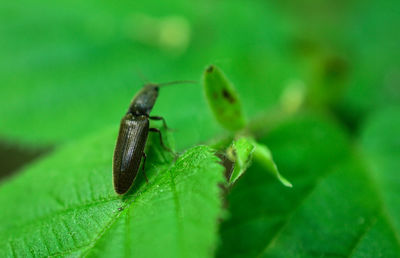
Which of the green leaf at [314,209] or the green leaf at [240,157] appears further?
A: the green leaf at [314,209]

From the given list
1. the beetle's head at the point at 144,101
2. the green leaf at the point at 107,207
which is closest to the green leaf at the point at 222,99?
the green leaf at the point at 107,207

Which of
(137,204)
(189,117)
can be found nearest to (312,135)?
(189,117)

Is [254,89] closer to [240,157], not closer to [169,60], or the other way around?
[169,60]

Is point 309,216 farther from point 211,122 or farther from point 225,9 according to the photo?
point 225,9

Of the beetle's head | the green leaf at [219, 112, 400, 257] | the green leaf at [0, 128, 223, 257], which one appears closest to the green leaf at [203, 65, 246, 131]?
the green leaf at [219, 112, 400, 257]

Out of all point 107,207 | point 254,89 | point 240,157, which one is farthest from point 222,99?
point 254,89

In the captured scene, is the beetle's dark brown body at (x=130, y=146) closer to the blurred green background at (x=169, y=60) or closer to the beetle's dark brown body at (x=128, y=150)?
the beetle's dark brown body at (x=128, y=150)
